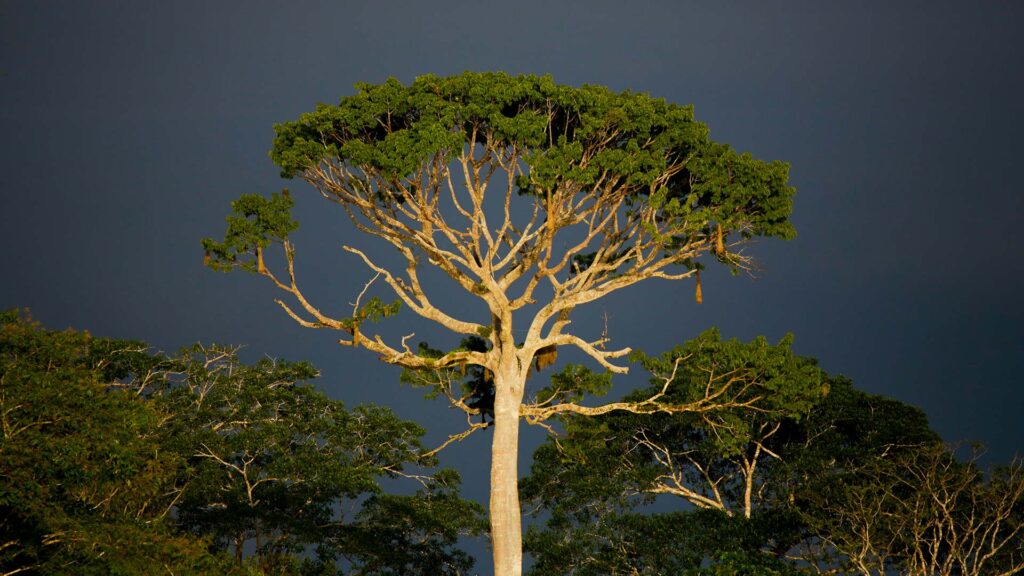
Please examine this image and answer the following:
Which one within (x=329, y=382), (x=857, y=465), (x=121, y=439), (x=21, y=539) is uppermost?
(x=329, y=382)

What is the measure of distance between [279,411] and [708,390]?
54.4ft

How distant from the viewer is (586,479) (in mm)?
33344

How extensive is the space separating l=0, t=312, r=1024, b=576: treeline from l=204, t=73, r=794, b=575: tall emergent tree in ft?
4.98

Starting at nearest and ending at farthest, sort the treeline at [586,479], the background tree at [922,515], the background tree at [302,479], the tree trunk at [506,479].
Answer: the tree trunk at [506,479] < the treeline at [586,479] < the background tree at [922,515] < the background tree at [302,479]

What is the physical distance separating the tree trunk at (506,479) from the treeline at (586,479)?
1286 millimetres

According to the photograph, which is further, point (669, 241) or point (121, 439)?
point (669, 241)

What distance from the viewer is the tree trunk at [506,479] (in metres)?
23.0

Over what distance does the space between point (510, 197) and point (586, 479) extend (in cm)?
1198

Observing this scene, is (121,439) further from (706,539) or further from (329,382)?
(329,382)

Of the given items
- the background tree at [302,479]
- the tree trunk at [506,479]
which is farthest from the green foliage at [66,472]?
the background tree at [302,479]

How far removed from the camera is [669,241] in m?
25.0

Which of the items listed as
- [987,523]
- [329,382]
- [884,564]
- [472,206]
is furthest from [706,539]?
[329,382]

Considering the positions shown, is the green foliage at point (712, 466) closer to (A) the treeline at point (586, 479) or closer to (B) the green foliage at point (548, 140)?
(A) the treeline at point (586, 479)

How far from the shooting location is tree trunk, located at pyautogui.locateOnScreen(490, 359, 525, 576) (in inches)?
906
